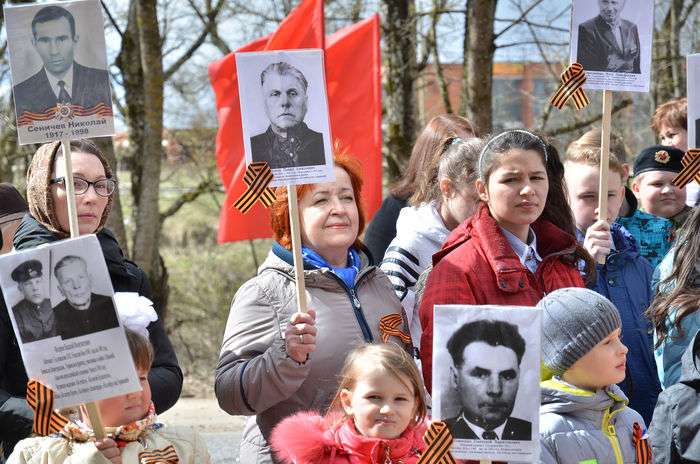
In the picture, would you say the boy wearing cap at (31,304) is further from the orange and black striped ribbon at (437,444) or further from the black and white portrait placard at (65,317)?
the orange and black striped ribbon at (437,444)

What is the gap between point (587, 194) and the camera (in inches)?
186

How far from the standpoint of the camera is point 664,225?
5.01 m

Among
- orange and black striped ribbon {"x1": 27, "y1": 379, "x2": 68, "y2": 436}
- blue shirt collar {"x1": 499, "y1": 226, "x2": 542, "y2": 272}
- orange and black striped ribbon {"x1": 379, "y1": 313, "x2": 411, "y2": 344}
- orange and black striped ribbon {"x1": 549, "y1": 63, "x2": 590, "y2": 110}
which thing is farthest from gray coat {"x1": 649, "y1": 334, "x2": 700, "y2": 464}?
orange and black striped ribbon {"x1": 27, "y1": 379, "x2": 68, "y2": 436}

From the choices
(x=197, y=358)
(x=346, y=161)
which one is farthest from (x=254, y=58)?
(x=197, y=358)

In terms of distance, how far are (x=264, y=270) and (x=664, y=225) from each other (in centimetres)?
223

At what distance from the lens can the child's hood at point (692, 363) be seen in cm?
→ 334

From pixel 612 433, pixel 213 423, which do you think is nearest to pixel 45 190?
pixel 612 433

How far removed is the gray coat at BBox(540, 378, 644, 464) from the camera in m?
3.12

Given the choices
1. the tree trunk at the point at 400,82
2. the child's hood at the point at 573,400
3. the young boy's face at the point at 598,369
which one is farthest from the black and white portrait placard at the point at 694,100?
the tree trunk at the point at 400,82

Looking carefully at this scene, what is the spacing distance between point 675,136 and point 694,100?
170 centimetres

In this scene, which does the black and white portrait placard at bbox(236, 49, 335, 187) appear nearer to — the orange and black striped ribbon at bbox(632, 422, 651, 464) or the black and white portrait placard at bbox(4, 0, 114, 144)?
the black and white portrait placard at bbox(4, 0, 114, 144)

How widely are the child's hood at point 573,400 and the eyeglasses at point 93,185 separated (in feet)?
5.39

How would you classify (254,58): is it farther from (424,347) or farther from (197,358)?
(197,358)

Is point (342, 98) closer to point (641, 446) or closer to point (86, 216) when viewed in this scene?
point (86, 216)
